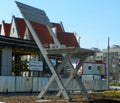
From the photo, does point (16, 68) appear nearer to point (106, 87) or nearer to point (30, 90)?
point (106, 87)

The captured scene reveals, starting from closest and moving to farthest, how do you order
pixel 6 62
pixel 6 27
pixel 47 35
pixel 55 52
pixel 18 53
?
pixel 55 52 → pixel 6 62 → pixel 18 53 → pixel 47 35 → pixel 6 27

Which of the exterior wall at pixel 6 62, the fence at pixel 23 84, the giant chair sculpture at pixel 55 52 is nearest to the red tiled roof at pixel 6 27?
the exterior wall at pixel 6 62

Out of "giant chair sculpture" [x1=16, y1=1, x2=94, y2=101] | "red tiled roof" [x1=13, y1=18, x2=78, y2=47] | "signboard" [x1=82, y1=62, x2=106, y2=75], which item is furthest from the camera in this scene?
"red tiled roof" [x1=13, y1=18, x2=78, y2=47]

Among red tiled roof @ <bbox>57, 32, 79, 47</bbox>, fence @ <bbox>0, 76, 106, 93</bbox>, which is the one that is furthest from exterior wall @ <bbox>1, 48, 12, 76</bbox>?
red tiled roof @ <bbox>57, 32, 79, 47</bbox>

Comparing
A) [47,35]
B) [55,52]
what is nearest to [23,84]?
[55,52]

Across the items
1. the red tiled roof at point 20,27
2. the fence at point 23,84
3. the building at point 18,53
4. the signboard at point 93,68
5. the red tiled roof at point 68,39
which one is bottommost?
the fence at point 23,84

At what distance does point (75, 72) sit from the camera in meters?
20.1

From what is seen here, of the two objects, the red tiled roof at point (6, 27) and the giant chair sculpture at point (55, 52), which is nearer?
the giant chair sculpture at point (55, 52)

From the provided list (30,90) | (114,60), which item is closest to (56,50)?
(30,90)

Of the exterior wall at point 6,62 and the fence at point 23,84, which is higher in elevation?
the exterior wall at point 6,62

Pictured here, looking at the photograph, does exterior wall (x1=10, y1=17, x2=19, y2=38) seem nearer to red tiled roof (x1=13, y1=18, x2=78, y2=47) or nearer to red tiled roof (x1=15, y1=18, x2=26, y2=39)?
red tiled roof (x1=15, y1=18, x2=26, y2=39)

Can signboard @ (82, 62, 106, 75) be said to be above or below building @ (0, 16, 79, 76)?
below

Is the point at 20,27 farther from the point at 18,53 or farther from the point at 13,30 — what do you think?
the point at 18,53

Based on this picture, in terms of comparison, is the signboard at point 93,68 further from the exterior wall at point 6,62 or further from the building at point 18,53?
the exterior wall at point 6,62
